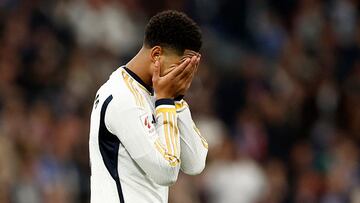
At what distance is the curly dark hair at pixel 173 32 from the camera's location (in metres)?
5.53

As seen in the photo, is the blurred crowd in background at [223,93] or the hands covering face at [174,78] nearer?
the hands covering face at [174,78]

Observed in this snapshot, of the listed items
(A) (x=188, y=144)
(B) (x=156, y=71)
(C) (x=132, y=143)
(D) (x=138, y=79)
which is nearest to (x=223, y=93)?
(A) (x=188, y=144)

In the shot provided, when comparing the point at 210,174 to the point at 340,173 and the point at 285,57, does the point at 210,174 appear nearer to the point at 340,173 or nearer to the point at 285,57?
the point at 340,173

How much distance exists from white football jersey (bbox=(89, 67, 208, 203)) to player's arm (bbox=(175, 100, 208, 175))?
258 mm

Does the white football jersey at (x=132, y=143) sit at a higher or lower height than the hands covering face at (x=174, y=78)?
lower

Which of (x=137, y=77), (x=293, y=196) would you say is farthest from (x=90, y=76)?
(x=137, y=77)

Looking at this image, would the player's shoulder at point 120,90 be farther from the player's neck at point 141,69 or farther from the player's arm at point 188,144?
the player's arm at point 188,144

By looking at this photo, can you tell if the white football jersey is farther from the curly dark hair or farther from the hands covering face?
the curly dark hair

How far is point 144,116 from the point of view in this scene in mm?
5453

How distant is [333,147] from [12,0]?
4881 mm

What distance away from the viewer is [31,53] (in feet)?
46.1

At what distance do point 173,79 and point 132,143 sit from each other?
0.38m

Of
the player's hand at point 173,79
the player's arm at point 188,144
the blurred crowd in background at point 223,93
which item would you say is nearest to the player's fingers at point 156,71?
the player's hand at point 173,79

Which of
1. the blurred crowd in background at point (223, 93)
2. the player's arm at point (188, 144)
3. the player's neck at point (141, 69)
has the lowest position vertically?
the blurred crowd in background at point (223, 93)
